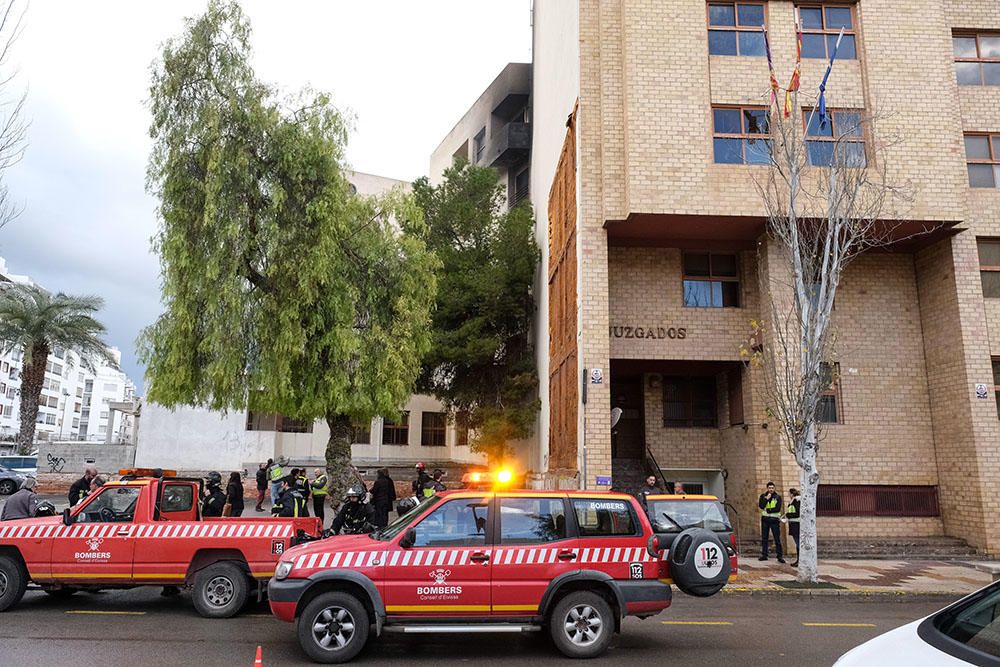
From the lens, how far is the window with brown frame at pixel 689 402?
21609 mm

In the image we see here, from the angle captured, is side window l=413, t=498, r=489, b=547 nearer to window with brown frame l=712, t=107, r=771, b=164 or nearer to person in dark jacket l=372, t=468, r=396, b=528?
person in dark jacket l=372, t=468, r=396, b=528

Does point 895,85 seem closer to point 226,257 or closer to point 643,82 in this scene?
point 643,82

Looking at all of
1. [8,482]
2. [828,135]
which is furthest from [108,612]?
[8,482]

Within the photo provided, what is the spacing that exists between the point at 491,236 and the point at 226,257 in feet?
48.0

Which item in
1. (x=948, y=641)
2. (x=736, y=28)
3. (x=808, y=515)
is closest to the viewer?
(x=948, y=641)

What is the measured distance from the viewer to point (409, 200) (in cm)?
2006

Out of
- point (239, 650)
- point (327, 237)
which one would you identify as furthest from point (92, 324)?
point (239, 650)

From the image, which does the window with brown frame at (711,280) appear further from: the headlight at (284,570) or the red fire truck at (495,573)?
the headlight at (284,570)

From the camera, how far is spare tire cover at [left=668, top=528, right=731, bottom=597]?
304 inches

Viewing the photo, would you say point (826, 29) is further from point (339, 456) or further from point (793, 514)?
point (339, 456)

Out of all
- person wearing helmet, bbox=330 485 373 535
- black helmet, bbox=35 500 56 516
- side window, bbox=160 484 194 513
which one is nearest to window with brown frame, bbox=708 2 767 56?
person wearing helmet, bbox=330 485 373 535

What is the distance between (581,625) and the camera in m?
7.57

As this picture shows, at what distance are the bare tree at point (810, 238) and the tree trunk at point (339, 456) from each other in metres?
10.5

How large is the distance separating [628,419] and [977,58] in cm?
1442
